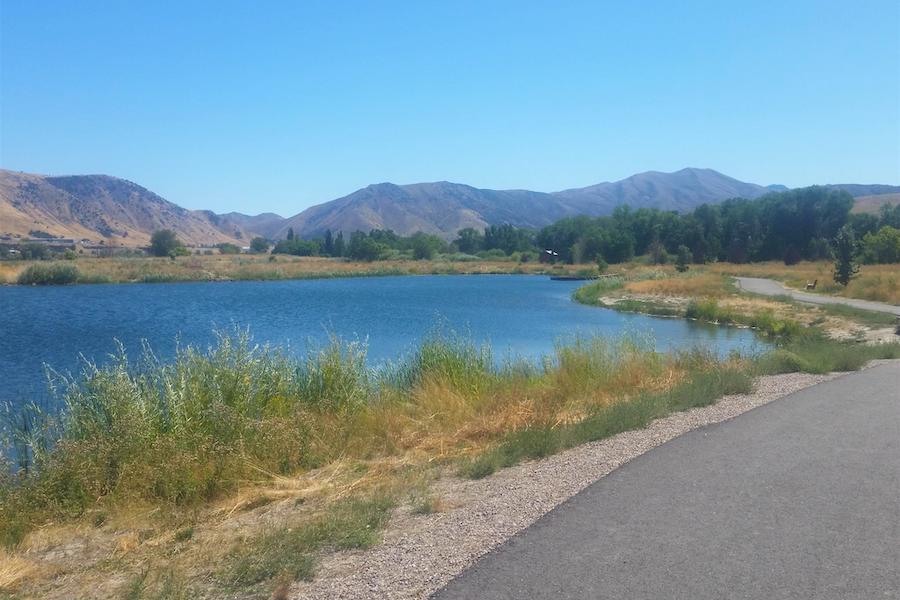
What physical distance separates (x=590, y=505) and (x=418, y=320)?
3237 centimetres

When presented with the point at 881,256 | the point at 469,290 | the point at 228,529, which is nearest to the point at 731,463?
the point at 228,529

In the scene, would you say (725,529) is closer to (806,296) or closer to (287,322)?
(287,322)

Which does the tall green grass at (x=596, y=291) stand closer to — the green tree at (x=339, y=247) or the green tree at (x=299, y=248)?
the green tree at (x=339, y=247)

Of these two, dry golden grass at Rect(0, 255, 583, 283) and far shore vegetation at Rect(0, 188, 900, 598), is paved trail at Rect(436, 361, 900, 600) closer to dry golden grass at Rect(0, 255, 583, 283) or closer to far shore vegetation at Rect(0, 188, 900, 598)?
far shore vegetation at Rect(0, 188, 900, 598)

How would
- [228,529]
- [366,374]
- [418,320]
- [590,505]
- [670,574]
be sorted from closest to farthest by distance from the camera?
[670,574]
[590,505]
[228,529]
[366,374]
[418,320]

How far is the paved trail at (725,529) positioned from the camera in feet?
16.7

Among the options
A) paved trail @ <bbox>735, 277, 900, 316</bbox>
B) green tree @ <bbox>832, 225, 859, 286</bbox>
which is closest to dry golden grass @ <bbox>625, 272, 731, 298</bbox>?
paved trail @ <bbox>735, 277, 900, 316</bbox>

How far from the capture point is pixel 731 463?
8141 mm

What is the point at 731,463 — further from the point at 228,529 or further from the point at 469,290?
the point at 469,290

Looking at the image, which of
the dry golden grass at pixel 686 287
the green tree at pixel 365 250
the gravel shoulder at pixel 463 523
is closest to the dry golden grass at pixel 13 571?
the gravel shoulder at pixel 463 523

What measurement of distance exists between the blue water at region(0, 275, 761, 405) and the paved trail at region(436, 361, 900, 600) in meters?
10.1

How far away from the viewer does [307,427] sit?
10.5 metres

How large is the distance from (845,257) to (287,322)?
108ft

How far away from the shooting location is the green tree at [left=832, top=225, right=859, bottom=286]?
45.5 meters
